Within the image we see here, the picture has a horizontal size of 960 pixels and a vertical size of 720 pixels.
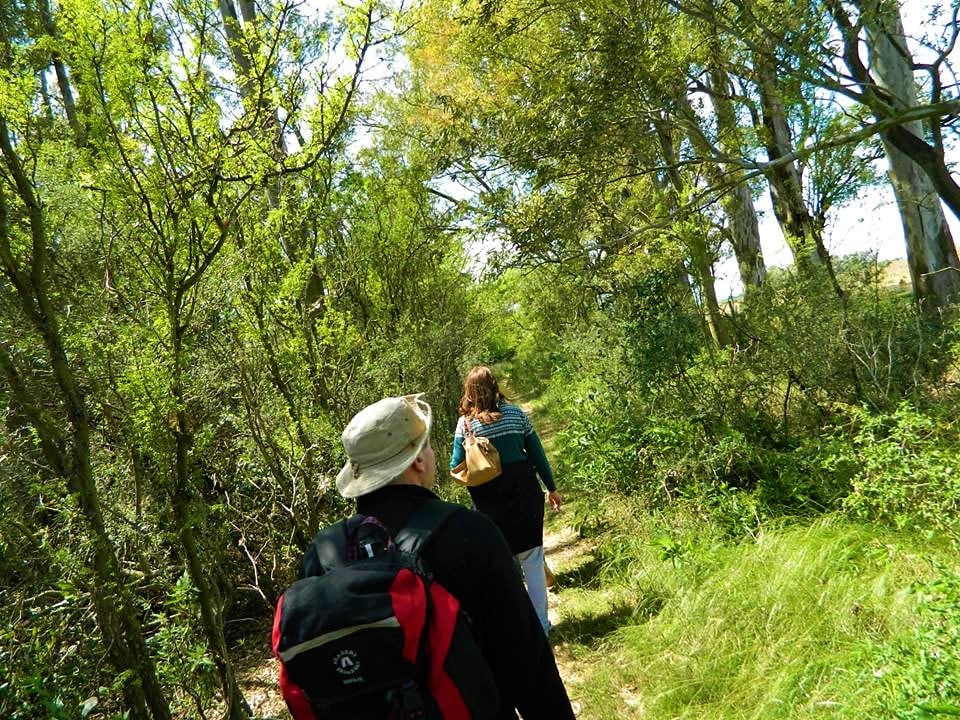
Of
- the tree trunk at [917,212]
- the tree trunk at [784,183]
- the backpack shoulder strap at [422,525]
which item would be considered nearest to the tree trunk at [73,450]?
the backpack shoulder strap at [422,525]

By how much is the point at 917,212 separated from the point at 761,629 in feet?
27.3

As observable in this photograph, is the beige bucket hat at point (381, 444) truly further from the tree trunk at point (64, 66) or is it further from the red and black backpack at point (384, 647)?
the tree trunk at point (64, 66)

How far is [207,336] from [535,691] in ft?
10.7

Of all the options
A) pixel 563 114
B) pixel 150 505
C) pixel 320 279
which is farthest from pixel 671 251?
pixel 150 505

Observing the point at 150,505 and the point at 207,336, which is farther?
the point at 207,336

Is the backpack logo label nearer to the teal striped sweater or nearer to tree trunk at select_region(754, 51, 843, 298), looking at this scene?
the teal striped sweater

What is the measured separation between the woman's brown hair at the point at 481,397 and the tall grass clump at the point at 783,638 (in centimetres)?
174

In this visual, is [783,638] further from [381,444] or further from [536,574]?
[381,444]

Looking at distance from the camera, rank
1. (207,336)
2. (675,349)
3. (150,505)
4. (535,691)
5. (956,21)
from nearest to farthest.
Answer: (535,691) → (150,505) → (207,336) → (956,21) → (675,349)

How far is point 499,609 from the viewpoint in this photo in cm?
158

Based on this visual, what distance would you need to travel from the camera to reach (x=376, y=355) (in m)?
8.04

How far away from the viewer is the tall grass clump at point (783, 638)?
2660 mm

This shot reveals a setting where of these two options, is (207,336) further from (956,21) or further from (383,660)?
(956,21)

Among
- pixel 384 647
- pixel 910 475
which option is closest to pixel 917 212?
pixel 910 475
